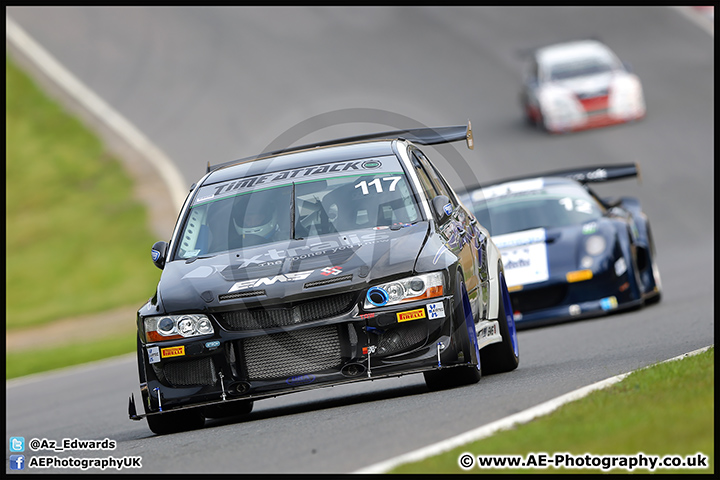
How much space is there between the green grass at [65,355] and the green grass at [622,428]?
10793 millimetres

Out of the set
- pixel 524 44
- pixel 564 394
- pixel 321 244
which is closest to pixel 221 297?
pixel 321 244

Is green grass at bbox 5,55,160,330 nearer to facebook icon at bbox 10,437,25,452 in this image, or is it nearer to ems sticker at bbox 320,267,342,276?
facebook icon at bbox 10,437,25,452

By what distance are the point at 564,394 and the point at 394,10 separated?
35255 mm

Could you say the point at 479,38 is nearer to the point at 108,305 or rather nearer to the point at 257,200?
the point at 108,305

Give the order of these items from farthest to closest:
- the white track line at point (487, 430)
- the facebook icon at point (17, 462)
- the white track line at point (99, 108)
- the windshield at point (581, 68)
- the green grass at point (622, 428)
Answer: the windshield at point (581, 68) < the white track line at point (99, 108) < the facebook icon at point (17, 462) < the white track line at point (487, 430) < the green grass at point (622, 428)

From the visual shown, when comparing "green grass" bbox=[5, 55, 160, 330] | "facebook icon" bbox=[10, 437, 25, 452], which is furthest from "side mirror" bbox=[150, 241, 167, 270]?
"green grass" bbox=[5, 55, 160, 330]

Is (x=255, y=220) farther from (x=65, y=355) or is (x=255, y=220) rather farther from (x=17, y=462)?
(x=65, y=355)

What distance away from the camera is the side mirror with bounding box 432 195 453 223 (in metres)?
8.21

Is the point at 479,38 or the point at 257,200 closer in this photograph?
the point at 257,200

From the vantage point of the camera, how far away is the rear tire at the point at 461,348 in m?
7.36

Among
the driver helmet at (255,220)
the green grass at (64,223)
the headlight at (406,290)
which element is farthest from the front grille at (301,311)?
the green grass at (64,223)

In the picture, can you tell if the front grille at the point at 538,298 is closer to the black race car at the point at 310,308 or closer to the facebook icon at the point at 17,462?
the black race car at the point at 310,308

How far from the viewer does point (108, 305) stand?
67.7ft

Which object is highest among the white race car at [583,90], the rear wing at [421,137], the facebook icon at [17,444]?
the white race car at [583,90]
